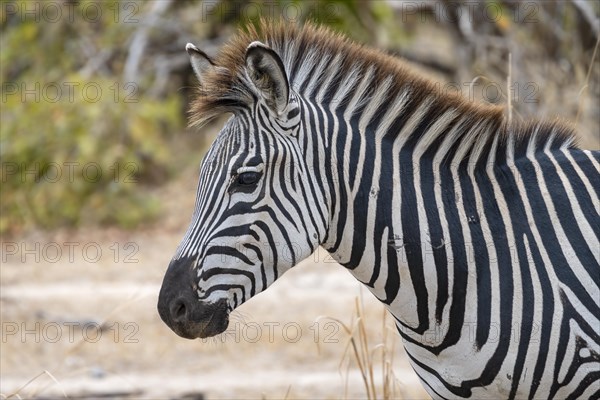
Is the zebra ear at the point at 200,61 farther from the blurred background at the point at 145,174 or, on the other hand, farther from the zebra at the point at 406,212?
the blurred background at the point at 145,174

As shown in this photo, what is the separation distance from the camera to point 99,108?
13289 millimetres

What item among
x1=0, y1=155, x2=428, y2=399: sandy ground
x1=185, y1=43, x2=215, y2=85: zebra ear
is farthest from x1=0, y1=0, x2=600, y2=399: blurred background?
x1=185, y1=43, x2=215, y2=85: zebra ear

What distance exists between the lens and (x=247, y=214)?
10.6ft

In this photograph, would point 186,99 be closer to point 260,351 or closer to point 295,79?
point 260,351

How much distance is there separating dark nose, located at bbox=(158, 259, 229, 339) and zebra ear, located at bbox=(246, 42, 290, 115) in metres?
0.67

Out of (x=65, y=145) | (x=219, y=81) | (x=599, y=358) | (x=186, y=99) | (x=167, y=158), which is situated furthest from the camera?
(x=186, y=99)

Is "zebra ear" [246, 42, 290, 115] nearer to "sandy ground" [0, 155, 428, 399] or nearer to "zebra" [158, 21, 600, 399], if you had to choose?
"zebra" [158, 21, 600, 399]

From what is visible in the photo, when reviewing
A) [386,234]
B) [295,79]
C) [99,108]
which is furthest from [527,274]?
[99,108]

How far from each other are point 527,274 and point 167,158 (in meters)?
11.6

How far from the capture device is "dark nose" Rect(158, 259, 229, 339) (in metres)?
3.18

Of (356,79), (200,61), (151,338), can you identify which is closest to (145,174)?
(151,338)

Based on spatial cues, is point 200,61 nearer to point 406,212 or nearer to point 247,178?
point 247,178

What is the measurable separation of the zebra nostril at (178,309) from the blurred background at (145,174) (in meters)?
3.26

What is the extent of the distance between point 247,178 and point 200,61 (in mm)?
652
